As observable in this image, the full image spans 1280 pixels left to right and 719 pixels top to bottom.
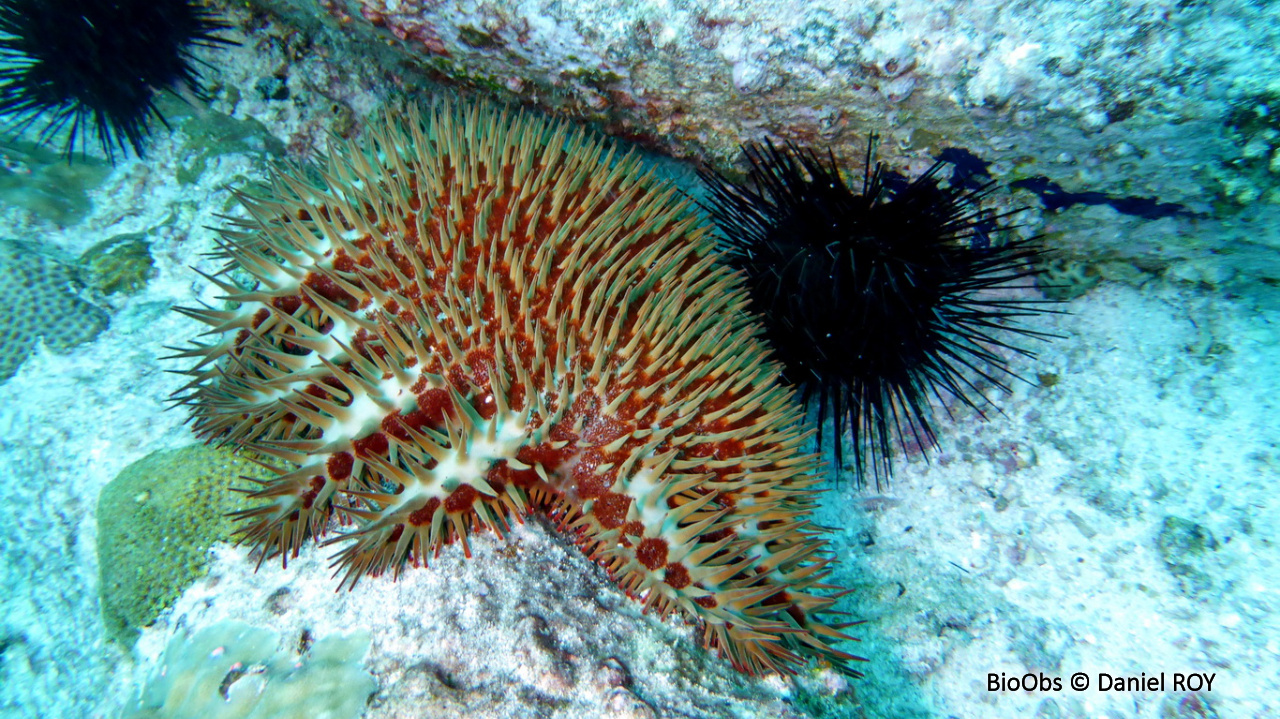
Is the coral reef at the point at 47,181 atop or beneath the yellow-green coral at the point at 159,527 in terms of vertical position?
atop

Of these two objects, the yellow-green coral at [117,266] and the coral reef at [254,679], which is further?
the yellow-green coral at [117,266]

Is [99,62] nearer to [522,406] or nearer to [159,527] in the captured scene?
[159,527]

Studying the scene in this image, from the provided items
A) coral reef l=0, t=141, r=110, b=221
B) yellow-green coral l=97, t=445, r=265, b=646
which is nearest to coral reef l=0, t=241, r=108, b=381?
coral reef l=0, t=141, r=110, b=221

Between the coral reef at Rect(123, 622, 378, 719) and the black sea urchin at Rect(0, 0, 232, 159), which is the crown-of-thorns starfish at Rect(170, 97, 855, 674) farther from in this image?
the black sea urchin at Rect(0, 0, 232, 159)

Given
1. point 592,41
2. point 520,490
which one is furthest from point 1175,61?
point 520,490

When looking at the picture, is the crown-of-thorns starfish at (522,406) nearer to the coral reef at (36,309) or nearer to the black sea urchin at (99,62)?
the coral reef at (36,309)

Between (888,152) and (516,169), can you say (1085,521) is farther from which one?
(516,169)

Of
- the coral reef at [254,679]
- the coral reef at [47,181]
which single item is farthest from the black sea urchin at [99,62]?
the coral reef at [254,679]
